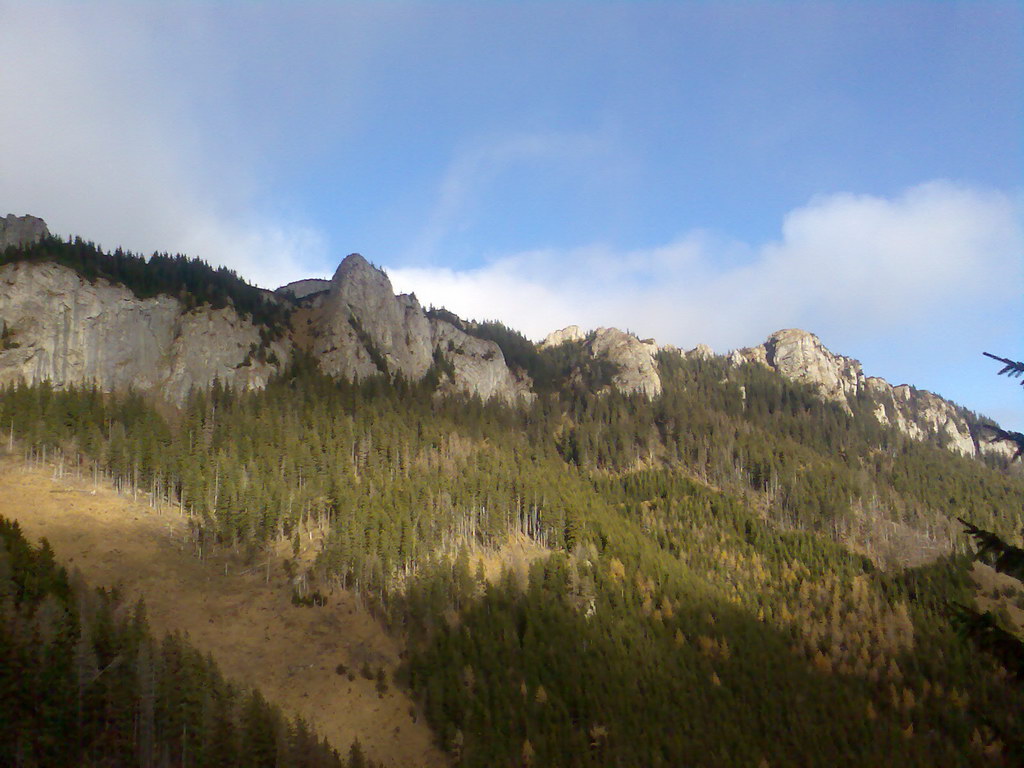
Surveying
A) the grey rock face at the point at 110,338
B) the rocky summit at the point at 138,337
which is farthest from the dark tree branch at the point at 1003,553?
the rocky summit at the point at 138,337

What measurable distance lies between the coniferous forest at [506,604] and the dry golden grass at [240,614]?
11.7ft

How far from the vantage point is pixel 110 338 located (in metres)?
137

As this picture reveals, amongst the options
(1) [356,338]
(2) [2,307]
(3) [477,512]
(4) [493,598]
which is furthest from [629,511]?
(2) [2,307]

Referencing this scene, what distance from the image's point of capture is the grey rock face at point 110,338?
125 meters

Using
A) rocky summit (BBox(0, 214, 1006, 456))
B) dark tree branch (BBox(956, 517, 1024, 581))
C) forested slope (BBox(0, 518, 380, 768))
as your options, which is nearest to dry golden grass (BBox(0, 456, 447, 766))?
forested slope (BBox(0, 518, 380, 768))

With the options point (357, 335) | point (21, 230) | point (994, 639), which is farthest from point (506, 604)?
point (21, 230)

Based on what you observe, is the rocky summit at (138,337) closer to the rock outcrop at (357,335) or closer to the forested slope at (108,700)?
the rock outcrop at (357,335)

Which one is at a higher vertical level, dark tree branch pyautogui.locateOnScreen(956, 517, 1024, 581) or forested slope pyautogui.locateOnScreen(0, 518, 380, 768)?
dark tree branch pyautogui.locateOnScreen(956, 517, 1024, 581)

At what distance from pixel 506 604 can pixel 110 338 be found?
369 ft

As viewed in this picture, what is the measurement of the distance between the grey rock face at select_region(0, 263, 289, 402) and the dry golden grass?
46.1m

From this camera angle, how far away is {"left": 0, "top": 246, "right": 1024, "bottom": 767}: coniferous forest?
52531 mm

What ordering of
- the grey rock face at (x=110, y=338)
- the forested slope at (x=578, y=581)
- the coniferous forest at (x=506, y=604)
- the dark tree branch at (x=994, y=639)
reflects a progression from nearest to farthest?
the dark tree branch at (x=994, y=639) < the coniferous forest at (x=506, y=604) < the forested slope at (x=578, y=581) < the grey rock face at (x=110, y=338)

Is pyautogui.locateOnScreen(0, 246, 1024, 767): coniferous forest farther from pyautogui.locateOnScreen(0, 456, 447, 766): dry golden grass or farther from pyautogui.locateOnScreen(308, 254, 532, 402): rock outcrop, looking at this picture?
pyautogui.locateOnScreen(308, 254, 532, 402): rock outcrop

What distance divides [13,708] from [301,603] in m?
35.8
